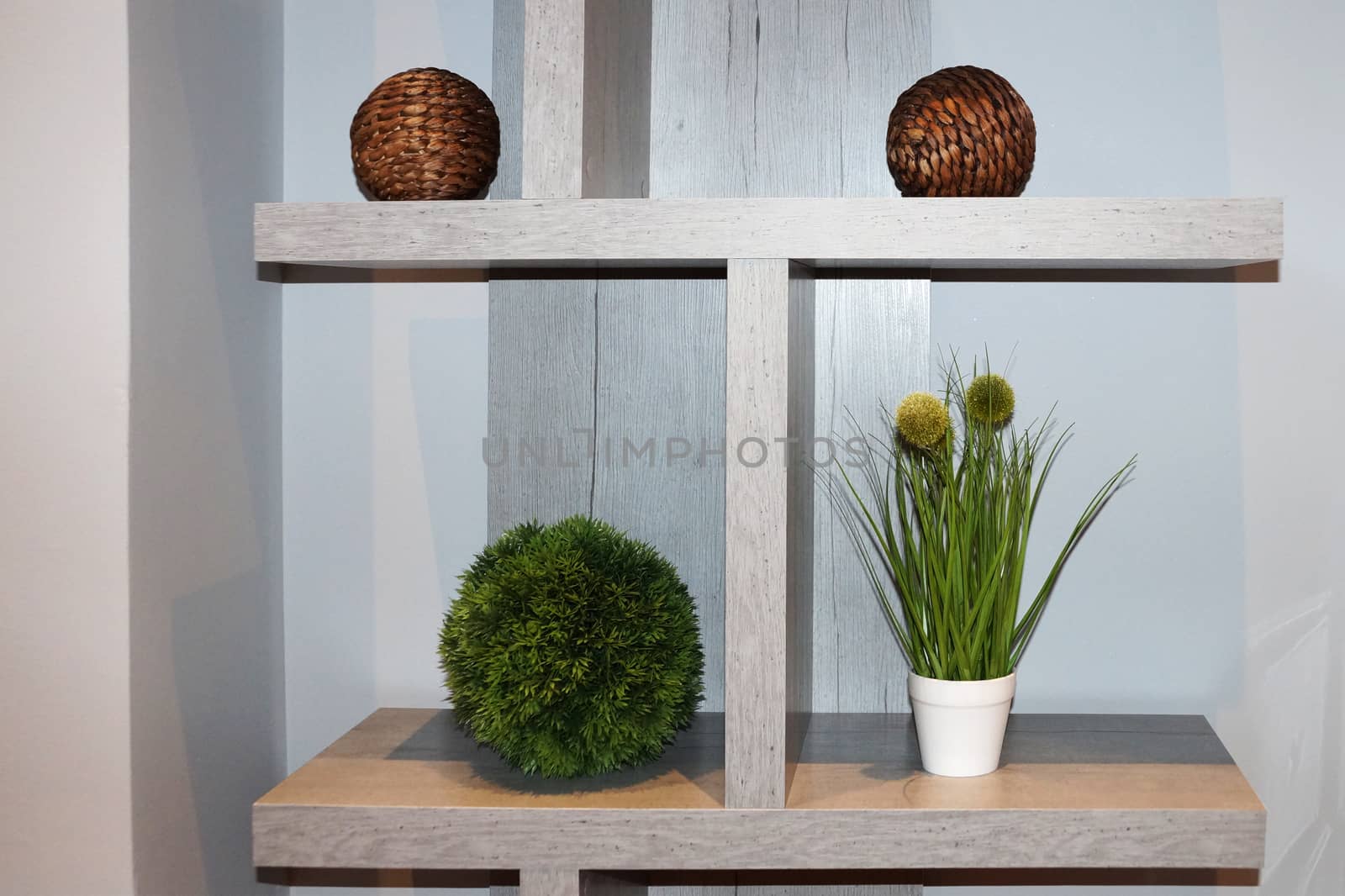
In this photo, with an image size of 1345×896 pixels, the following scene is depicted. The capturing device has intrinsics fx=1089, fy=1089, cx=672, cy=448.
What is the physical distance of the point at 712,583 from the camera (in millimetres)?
1208

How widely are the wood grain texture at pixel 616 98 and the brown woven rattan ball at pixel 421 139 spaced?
0.12 m

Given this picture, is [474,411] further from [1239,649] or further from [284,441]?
[1239,649]

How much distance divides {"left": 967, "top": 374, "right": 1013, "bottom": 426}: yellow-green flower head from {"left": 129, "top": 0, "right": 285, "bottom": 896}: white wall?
0.76 meters

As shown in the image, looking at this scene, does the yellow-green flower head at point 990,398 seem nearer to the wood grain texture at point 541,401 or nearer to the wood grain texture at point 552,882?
the wood grain texture at point 541,401

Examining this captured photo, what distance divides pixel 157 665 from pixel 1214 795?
38.3 inches

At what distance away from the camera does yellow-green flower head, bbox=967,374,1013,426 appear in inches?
38.2

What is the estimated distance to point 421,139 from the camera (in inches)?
39.4

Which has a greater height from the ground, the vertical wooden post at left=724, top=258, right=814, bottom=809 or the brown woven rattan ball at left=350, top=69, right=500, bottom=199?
the brown woven rattan ball at left=350, top=69, right=500, bottom=199

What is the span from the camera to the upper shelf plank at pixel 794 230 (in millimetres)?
915

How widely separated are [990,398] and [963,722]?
0.30 metres

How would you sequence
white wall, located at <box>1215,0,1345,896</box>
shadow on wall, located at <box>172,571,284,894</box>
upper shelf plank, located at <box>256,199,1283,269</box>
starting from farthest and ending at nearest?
white wall, located at <box>1215,0,1345,896</box>
shadow on wall, located at <box>172,571,284,894</box>
upper shelf plank, located at <box>256,199,1283,269</box>

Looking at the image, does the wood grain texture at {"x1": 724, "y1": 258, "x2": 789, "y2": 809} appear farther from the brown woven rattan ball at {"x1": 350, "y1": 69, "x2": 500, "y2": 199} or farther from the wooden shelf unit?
the brown woven rattan ball at {"x1": 350, "y1": 69, "x2": 500, "y2": 199}

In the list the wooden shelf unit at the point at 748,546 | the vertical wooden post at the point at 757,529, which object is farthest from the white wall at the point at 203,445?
the vertical wooden post at the point at 757,529

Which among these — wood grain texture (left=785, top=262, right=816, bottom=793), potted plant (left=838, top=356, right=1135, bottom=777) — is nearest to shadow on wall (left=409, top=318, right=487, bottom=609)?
wood grain texture (left=785, top=262, right=816, bottom=793)
